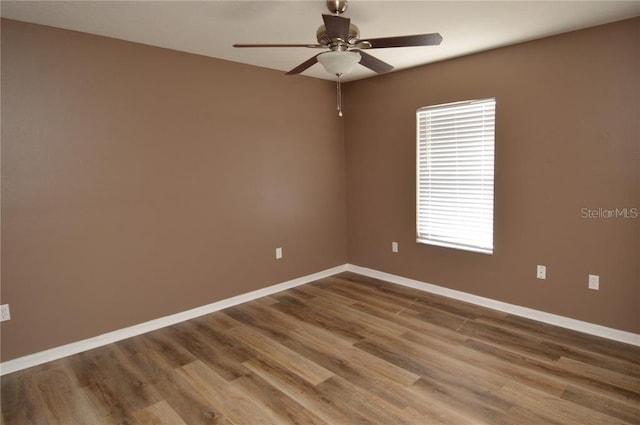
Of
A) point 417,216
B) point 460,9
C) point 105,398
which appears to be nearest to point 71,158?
point 105,398

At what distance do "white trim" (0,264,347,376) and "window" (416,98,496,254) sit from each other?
1632 millimetres

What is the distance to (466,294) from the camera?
3.87m

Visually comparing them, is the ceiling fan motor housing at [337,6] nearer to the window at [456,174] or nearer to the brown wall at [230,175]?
the brown wall at [230,175]

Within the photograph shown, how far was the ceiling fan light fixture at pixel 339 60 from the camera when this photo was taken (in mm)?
2205

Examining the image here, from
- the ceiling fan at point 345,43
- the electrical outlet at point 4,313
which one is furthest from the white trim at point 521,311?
the electrical outlet at point 4,313

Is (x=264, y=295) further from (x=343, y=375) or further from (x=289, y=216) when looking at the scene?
(x=343, y=375)

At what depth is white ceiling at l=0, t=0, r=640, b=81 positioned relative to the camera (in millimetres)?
2443

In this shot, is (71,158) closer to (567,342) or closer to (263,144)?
(263,144)

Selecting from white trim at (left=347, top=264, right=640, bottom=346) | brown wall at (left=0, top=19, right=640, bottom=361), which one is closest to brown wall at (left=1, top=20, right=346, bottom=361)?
brown wall at (left=0, top=19, right=640, bottom=361)

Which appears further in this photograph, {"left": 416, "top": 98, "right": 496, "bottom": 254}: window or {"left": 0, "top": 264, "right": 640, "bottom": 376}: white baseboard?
{"left": 416, "top": 98, "right": 496, "bottom": 254}: window

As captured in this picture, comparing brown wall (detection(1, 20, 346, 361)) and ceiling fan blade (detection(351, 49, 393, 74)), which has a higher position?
ceiling fan blade (detection(351, 49, 393, 74))

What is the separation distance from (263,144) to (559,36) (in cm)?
274

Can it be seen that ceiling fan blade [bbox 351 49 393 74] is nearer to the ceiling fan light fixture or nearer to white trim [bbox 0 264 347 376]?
the ceiling fan light fixture

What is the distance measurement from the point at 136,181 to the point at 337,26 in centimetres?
215
